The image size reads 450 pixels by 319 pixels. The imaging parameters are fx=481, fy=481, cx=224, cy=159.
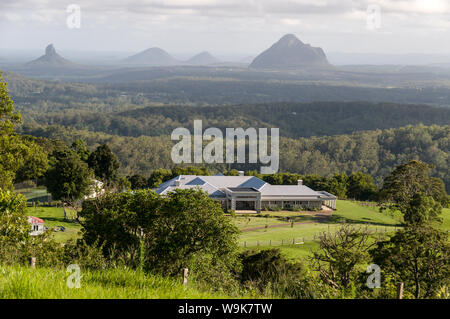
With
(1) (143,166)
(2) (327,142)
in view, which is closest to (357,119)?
(2) (327,142)

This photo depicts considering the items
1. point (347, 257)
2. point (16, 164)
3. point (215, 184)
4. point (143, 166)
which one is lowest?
point (143, 166)

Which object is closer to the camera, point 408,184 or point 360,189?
point 408,184

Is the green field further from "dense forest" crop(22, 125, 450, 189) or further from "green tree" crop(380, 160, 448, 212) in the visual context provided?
"dense forest" crop(22, 125, 450, 189)

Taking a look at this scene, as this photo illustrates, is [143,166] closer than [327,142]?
Yes

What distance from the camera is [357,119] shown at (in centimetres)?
16450

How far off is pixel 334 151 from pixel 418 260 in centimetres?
9008

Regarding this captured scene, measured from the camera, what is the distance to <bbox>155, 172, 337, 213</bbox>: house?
42250 millimetres

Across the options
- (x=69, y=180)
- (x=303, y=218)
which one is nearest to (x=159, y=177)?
(x=69, y=180)

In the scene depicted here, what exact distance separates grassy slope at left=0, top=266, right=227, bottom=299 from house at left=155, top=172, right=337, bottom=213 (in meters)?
35.1

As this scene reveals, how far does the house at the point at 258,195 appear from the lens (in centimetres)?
4225

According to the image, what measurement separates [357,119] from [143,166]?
96374 millimetres

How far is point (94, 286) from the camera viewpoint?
5.88 m

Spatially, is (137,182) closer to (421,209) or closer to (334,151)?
(421,209)
